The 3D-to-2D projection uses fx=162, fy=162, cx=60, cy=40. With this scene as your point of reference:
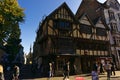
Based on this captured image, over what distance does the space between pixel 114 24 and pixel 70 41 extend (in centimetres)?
1382

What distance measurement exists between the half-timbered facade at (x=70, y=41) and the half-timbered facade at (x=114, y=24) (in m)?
2.78

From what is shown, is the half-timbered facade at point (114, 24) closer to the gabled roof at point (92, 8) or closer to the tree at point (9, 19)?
the gabled roof at point (92, 8)

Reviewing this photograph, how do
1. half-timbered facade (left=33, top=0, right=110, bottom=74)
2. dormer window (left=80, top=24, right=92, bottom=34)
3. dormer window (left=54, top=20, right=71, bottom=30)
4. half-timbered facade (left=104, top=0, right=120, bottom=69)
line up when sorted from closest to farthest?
half-timbered facade (left=33, top=0, right=110, bottom=74)
dormer window (left=54, top=20, right=71, bottom=30)
dormer window (left=80, top=24, right=92, bottom=34)
half-timbered facade (left=104, top=0, right=120, bottom=69)

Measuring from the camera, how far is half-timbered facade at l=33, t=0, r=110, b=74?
2400cm

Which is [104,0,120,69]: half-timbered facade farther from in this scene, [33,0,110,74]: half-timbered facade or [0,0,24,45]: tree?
[0,0,24,45]: tree

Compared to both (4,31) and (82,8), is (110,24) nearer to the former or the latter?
(82,8)

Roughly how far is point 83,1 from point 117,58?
16.3 metres

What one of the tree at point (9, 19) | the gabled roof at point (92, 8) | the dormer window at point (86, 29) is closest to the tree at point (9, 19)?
the tree at point (9, 19)

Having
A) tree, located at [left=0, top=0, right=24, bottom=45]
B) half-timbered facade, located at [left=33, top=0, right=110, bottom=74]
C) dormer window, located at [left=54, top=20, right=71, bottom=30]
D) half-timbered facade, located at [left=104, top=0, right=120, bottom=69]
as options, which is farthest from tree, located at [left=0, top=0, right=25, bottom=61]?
half-timbered facade, located at [left=104, top=0, right=120, bottom=69]

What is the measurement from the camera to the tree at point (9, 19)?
21.1 metres

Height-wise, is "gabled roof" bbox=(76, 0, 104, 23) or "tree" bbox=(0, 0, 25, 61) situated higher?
"gabled roof" bbox=(76, 0, 104, 23)

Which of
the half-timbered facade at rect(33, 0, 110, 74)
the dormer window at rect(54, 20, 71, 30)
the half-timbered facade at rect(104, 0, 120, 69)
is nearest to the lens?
the half-timbered facade at rect(33, 0, 110, 74)

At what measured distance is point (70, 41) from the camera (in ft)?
84.2

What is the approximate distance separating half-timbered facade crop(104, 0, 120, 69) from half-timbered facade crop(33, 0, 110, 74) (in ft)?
9.13
